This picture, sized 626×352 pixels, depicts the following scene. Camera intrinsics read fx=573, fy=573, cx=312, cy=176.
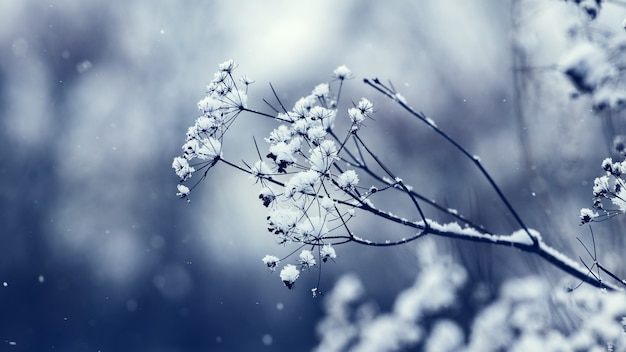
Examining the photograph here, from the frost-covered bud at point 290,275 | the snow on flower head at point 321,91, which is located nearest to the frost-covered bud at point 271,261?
the frost-covered bud at point 290,275

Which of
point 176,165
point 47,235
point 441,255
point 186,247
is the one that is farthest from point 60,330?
point 176,165

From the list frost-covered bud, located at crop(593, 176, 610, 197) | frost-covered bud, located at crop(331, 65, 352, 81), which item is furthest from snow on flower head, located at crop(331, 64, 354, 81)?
frost-covered bud, located at crop(593, 176, 610, 197)

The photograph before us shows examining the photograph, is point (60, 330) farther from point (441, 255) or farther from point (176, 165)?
point (176, 165)

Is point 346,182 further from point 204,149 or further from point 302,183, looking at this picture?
point 204,149

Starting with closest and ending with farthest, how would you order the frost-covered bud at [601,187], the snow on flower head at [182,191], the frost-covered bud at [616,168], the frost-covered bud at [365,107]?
the frost-covered bud at [616,168]
the frost-covered bud at [601,187]
the frost-covered bud at [365,107]
the snow on flower head at [182,191]

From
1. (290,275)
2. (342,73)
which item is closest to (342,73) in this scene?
(342,73)

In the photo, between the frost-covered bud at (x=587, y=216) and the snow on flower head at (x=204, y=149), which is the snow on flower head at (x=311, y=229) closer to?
the snow on flower head at (x=204, y=149)

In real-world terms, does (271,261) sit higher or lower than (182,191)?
lower
